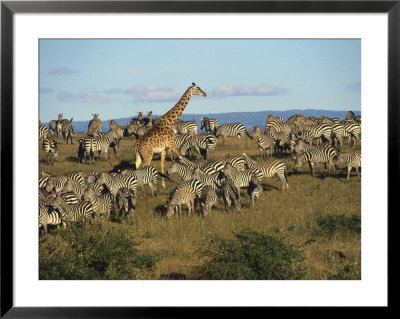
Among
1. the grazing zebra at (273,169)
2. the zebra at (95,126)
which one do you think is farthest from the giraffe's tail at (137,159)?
the grazing zebra at (273,169)

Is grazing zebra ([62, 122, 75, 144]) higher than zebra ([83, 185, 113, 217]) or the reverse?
higher

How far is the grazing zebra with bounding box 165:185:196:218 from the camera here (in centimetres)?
1219

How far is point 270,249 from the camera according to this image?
10438mm

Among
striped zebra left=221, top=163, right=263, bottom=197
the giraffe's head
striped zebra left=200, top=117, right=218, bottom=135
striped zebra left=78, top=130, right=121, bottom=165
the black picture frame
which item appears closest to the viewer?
the black picture frame

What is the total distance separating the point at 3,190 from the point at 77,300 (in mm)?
1596

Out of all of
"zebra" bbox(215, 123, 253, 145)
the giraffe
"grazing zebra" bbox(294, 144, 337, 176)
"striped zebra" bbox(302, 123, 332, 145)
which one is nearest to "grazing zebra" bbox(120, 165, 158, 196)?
the giraffe

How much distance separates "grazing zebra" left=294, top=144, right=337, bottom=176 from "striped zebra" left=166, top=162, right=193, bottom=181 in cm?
255

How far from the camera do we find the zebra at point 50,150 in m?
12.3

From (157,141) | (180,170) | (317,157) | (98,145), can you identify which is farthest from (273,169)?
(98,145)

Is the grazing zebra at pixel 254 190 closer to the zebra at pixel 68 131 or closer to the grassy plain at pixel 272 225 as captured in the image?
the grassy plain at pixel 272 225

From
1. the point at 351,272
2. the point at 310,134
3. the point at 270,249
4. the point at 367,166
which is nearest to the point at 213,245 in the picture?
the point at 270,249

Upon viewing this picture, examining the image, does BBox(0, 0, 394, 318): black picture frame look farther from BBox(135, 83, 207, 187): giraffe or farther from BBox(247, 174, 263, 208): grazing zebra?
BBox(135, 83, 207, 187): giraffe

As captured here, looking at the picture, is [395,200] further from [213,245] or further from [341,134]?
[341,134]

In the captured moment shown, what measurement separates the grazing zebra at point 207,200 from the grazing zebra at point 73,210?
1928 millimetres
